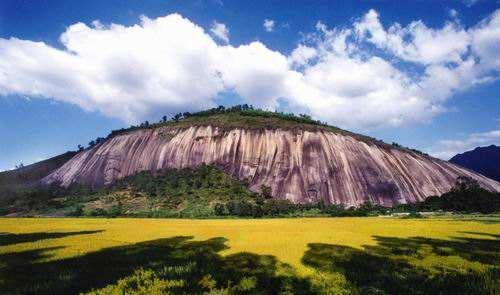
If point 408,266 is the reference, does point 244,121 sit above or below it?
above

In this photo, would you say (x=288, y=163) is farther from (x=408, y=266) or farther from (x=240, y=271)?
(x=240, y=271)

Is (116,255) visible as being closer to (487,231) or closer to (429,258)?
(429,258)

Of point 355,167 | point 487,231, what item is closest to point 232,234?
point 487,231

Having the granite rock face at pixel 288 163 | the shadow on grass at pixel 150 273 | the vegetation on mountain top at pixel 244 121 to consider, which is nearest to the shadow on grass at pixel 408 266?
the shadow on grass at pixel 150 273

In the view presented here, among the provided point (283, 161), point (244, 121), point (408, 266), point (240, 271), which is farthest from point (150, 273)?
point (244, 121)

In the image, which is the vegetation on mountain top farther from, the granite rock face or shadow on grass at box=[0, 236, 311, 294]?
shadow on grass at box=[0, 236, 311, 294]
